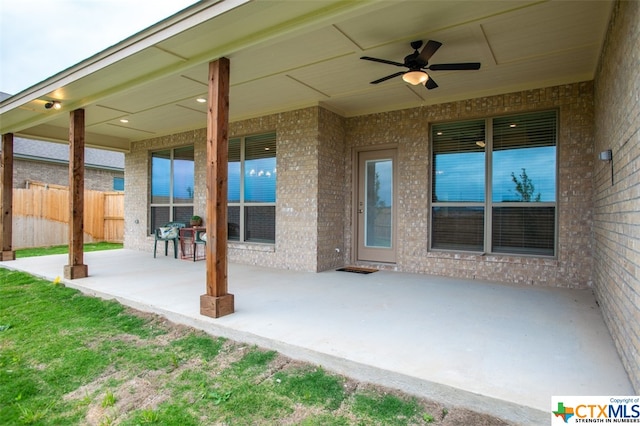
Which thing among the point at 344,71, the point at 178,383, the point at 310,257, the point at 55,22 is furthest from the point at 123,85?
the point at 55,22

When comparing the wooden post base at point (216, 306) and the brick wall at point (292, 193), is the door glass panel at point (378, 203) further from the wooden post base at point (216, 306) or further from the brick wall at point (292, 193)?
the wooden post base at point (216, 306)

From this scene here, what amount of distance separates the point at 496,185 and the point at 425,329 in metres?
3.07

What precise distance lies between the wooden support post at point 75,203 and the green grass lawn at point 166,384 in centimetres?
182

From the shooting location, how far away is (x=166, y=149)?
8.30m

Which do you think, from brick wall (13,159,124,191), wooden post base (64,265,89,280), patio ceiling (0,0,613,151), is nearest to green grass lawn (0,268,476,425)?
wooden post base (64,265,89,280)

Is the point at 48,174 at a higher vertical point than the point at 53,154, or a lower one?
lower

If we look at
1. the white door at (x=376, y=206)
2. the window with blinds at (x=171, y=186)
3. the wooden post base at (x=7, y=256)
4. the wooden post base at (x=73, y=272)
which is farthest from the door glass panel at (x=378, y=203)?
the wooden post base at (x=7, y=256)

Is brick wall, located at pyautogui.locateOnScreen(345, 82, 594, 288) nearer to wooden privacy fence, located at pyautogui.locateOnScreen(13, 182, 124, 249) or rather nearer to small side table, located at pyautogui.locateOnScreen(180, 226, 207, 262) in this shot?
small side table, located at pyautogui.locateOnScreen(180, 226, 207, 262)

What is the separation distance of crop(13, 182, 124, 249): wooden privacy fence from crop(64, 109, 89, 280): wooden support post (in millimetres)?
6180

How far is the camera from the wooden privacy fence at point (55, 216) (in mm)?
9695

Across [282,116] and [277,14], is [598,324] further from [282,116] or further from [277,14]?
[282,116]

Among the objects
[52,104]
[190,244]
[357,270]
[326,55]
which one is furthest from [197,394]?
[190,244]

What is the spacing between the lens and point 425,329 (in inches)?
118

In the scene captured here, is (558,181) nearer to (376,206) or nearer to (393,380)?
(376,206)
